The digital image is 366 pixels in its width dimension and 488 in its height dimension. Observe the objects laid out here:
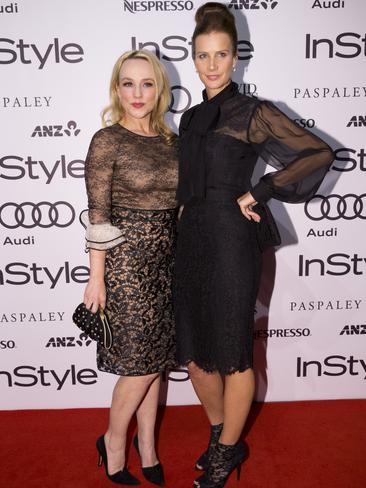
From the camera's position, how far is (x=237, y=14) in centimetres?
268

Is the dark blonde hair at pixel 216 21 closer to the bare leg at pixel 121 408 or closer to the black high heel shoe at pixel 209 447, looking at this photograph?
the bare leg at pixel 121 408

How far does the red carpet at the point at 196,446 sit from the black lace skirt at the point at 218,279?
730 millimetres

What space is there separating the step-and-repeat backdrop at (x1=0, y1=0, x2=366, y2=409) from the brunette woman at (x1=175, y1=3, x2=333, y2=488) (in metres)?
0.79

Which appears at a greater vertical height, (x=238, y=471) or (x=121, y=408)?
(x=121, y=408)

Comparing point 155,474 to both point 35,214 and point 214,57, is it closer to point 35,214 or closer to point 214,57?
point 35,214

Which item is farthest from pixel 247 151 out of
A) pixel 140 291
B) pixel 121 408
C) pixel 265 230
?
pixel 121 408

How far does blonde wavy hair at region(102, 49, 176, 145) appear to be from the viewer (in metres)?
2.09

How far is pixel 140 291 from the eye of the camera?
2.10m

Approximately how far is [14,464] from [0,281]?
106cm

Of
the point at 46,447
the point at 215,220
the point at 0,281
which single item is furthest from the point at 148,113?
the point at 46,447

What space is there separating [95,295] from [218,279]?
1.79ft

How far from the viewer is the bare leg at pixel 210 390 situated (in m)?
2.31

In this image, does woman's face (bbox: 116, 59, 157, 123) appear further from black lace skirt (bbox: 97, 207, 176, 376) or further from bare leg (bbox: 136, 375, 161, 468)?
bare leg (bbox: 136, 375, 161, 468)

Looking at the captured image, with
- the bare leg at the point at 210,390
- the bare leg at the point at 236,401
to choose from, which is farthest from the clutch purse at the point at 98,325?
the bare leg at the point at 236,401
